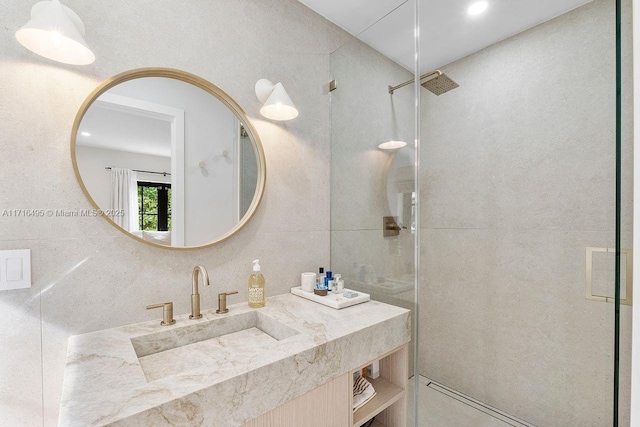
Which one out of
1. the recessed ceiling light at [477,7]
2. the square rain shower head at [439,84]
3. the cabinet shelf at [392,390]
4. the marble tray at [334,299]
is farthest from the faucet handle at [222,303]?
the recessed ceiling light at [477,7]

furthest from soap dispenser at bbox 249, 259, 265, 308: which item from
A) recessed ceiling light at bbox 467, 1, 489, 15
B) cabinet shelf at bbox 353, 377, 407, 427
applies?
recessed ceiling light at bbox 467, 1, 489, 15

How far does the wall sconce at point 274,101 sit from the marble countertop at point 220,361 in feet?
3.10

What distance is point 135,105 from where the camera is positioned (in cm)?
109

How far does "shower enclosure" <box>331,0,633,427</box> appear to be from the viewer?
109 centimetres

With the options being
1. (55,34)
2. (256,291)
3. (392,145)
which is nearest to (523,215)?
(392,145)

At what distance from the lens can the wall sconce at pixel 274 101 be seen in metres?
1.36

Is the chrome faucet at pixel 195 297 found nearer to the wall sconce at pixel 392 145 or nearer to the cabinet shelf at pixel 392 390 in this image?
the cabinet shelf at pixel 392 390

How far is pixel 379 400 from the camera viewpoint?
117cm

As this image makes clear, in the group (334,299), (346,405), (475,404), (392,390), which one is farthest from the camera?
(475,404)

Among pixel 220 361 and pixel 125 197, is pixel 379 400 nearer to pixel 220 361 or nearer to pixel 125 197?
pixel 220 361

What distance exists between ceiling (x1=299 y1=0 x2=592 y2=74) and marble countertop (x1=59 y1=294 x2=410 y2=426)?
1286 millimetres

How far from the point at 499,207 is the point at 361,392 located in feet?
3.53

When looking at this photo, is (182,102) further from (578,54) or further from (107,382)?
(578,54)

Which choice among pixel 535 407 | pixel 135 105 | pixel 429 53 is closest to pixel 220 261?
pixel 135 105
